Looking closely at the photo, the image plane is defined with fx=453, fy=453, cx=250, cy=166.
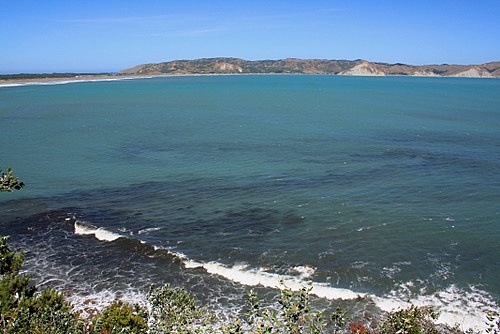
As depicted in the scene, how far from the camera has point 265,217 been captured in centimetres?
3388

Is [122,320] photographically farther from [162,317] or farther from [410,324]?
[410,324]

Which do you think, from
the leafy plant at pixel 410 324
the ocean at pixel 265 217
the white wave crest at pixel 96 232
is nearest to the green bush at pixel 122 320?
the ocean at pixel 265 217

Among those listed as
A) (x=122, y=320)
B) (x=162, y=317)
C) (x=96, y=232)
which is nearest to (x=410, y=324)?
(x=162, y=317)

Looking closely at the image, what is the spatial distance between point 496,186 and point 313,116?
2172 inches

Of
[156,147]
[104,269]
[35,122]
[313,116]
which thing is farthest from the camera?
[313,116]

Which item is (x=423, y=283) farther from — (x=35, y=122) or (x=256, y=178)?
(x=35, y=122)

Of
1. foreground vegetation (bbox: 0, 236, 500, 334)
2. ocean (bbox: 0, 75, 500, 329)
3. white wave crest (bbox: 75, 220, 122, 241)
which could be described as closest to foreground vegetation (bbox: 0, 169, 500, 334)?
foreground vegetation (bbox: 0, 236, 500, 334)

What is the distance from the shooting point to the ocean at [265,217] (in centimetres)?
2480

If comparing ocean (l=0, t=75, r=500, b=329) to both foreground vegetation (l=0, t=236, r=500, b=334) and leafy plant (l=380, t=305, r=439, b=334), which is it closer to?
leafy plant (l=380, t=305, r=439, b=334)

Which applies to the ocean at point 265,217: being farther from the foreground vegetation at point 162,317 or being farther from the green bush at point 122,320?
the green bush at point 122,320

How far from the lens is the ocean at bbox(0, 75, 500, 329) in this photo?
24.8 metres

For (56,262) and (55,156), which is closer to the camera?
(56,262)

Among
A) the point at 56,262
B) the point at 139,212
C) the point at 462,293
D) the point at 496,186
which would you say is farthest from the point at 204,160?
the point at 462,293

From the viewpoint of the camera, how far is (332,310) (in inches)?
875
